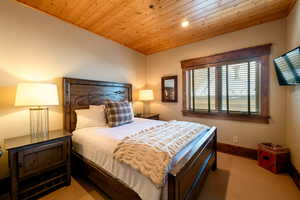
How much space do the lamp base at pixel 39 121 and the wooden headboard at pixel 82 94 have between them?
0.28 metres

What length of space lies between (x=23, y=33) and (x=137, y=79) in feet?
8.32

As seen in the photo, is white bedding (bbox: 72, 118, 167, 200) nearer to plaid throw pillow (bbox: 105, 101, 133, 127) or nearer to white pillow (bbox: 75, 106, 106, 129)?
white pillow (bbox: 75, 106, 106, 129)

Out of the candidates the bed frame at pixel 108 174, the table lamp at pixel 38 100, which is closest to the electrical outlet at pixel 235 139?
the bed frame at pixel 108 174

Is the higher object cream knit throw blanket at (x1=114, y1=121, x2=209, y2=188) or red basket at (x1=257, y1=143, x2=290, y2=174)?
cream knit throw blanket at (x1=114, y1=121, x2=209, y2=188)

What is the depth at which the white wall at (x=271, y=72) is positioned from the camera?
2.37m

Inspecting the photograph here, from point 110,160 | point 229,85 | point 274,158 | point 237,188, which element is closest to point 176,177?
point 110,160

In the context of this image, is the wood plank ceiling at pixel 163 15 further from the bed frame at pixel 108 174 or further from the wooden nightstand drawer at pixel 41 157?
the wooden nightstand drawer at pixel 41 157

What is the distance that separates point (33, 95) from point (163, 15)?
2302 mm

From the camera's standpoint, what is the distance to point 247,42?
2.63 metres

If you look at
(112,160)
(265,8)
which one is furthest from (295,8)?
(112,160)

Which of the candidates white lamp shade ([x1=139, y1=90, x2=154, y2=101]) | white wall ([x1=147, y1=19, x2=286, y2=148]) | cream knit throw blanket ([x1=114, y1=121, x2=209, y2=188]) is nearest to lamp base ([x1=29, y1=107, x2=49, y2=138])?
cream knit throw blanket ([x1=114, y1=121, x2=209, y2=188])

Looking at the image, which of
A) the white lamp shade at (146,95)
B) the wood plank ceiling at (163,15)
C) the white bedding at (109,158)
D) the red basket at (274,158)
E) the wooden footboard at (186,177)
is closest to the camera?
the wooden footboard at (186,177)

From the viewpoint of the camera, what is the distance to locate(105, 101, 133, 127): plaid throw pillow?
2297 millimetres

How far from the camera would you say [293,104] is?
1.99 m
